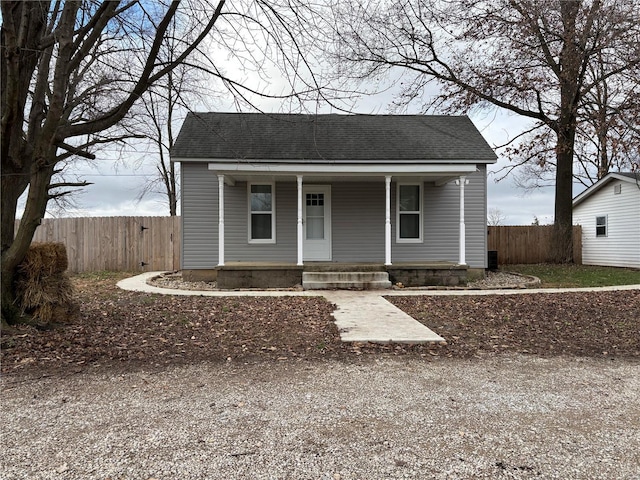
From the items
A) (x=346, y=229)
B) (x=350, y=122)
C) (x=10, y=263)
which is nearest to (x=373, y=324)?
(x=10, y=263)

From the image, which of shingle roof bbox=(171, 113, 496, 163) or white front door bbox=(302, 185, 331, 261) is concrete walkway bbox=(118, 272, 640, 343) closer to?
white front door bbox=(302, 185, 331, 261)

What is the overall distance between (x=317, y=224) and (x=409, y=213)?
9.00ft

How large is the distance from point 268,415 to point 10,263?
420cm

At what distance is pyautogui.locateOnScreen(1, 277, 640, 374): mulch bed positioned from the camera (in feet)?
14.7

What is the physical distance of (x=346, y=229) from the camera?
1220 cm

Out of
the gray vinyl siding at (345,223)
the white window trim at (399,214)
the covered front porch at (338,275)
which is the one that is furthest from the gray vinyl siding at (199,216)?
the white window trim at (399,214)

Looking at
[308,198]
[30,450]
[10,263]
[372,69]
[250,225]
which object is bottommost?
[30,450]

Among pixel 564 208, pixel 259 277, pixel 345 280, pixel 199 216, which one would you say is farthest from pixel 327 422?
pixel 564 208

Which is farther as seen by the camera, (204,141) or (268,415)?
(204,141)

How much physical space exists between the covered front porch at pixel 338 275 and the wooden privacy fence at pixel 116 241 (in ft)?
18.3

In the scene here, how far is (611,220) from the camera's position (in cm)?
1711

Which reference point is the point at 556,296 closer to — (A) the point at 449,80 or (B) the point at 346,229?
(B) the point at 346,229

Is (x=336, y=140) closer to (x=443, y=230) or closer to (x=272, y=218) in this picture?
(x=272, y=218)

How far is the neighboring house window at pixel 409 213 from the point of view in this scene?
12289 millimetres
